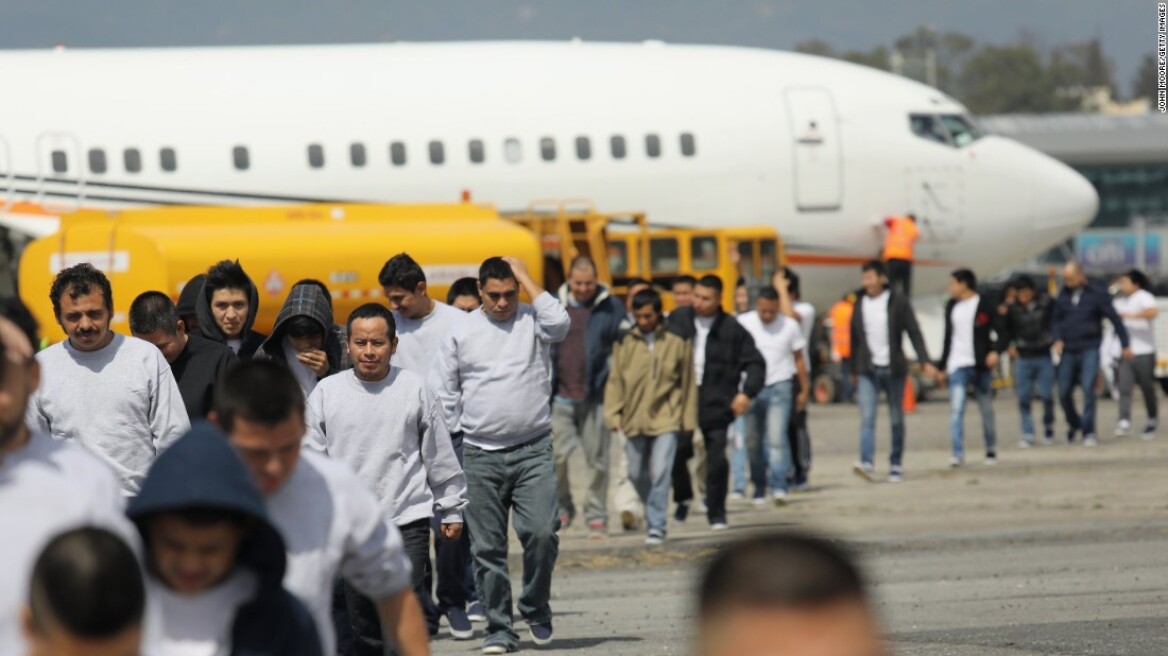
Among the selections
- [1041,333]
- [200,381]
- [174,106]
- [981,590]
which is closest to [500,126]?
[174,106]

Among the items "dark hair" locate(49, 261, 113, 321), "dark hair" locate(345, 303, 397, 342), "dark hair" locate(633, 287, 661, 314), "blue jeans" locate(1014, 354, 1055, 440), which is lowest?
"blue jeans" locate(1014, 354, 1055, 440)

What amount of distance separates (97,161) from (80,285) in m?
18.1

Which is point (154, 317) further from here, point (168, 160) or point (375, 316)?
point (168, 160)

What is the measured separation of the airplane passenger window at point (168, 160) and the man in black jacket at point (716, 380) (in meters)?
11.5

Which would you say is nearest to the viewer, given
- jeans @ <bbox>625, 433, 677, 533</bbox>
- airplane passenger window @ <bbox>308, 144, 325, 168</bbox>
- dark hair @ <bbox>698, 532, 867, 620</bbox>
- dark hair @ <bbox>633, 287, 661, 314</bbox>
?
dark hair @ <bbox>698, 532, 867, 620</bbox>

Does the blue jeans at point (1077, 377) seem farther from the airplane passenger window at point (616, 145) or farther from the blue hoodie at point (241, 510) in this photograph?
the blue hoodie at point (241, 510)

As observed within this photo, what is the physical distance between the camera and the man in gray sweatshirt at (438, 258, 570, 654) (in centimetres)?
966

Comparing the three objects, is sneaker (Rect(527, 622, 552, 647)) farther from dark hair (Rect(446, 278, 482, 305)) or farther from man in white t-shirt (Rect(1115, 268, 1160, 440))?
man in white t-shirt (Rect(1115, 268, 1160, 440))

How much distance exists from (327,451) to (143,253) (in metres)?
10.4

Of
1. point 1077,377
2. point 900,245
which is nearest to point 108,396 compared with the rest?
point 1077,377

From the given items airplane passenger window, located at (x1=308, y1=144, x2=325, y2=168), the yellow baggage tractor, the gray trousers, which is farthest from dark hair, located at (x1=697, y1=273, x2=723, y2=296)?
airplane passenger window, located at (x1=308, y1=144, x2=325, y2=168)

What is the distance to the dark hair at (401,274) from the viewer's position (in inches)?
405

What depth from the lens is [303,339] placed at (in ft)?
28.6

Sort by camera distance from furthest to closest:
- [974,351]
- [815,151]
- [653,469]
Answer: [815,151] → [974,351] → [653,469]
